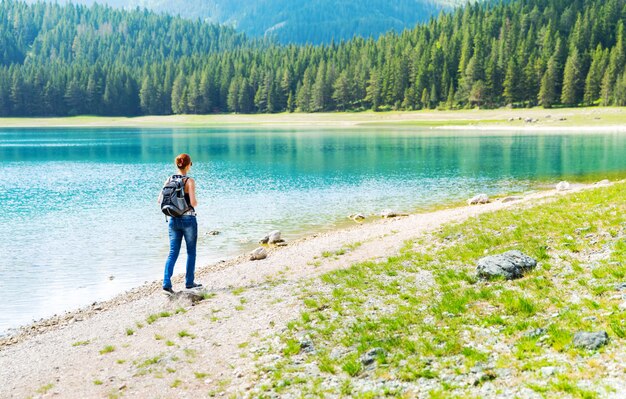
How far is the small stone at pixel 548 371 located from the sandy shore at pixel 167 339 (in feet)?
14.3

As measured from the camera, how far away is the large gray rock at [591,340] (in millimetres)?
7844

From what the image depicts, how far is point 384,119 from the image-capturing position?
139750 millimetres

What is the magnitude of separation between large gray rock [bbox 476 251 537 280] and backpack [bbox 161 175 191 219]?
7.24 metres

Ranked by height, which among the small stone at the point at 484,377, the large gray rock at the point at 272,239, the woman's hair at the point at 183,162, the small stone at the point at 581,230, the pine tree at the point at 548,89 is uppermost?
the pine tree at the point at 548,89

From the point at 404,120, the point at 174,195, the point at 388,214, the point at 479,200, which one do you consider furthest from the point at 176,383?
the point at 404,120

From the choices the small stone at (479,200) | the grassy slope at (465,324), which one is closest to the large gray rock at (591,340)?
the grassy slope at (465,324)

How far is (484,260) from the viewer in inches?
499

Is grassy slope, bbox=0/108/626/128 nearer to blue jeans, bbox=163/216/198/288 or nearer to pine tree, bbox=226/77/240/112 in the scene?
pine tree, bbox=226/77/240/112

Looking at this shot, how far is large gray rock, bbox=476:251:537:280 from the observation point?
39.2 feet

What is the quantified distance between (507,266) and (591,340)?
416 centimetres

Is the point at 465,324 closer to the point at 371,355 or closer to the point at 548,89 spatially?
the point at 371,355

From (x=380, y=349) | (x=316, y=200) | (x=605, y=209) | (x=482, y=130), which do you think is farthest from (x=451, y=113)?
(x=380, y=349)

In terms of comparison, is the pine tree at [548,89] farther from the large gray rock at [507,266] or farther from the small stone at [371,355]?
the small stone at [371,355]

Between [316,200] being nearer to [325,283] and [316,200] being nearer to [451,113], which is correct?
[325,283]
